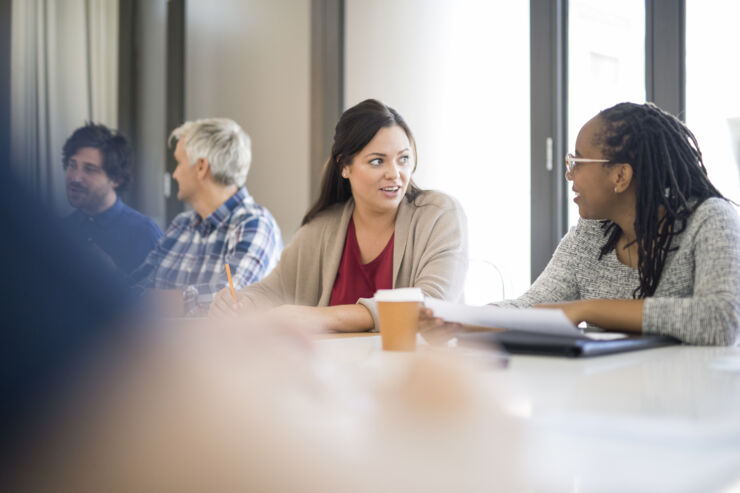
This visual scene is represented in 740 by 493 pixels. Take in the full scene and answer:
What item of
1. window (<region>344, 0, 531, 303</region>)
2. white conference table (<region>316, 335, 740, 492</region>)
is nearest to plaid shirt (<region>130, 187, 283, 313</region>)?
window (<region>344, 0, 531, 303</region>)

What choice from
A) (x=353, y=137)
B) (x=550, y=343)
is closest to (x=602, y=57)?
(x=353, y=137)

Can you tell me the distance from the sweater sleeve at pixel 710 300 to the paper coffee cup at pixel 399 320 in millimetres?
503

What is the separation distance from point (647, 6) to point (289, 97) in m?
2.27

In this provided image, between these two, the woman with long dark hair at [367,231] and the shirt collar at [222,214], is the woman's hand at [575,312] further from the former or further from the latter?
the shirt collar at [222,214]

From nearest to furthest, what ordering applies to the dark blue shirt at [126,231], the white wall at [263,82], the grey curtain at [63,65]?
the dark blue shirt at [126,231] → the white wall at [263,82] → the grey curtain at [63,65]

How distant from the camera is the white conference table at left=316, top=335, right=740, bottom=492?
1.32 ft

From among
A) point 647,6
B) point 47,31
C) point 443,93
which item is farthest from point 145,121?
point 647,6


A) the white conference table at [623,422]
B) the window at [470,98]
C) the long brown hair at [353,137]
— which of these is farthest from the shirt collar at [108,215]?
the white conference table at [623,422]

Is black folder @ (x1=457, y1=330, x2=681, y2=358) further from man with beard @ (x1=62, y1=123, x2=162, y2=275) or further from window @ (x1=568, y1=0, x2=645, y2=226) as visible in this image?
man with beard @ (x1=62, y1=123, x2=162, y2=275)

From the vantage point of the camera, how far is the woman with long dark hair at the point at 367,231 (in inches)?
83.1

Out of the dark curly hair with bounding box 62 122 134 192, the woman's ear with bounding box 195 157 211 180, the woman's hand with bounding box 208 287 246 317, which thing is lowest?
the woman's hand with bounding box 208 287 246 317

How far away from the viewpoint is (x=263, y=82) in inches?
178

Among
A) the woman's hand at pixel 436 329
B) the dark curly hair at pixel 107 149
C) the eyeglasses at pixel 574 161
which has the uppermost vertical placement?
the dark curly hair at pixel 107 149

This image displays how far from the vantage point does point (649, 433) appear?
0.49 m
